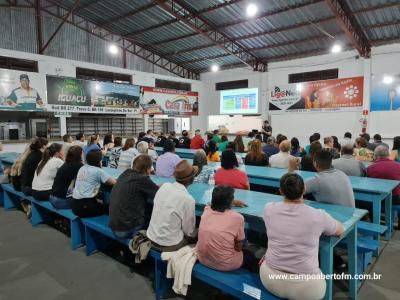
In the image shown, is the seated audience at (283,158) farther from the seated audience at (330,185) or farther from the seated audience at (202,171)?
the seated audience at (330,185)

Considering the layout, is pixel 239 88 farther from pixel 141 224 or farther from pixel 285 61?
pixel 141 224

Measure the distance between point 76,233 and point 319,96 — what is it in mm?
10408

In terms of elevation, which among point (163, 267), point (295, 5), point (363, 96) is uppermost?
point (295, 5)

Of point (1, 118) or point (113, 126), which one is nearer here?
point (1, 118)

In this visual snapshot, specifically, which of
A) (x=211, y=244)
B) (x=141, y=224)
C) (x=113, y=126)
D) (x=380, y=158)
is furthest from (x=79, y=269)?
(x=113, y=126)

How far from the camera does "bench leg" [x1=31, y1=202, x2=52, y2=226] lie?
4.16m

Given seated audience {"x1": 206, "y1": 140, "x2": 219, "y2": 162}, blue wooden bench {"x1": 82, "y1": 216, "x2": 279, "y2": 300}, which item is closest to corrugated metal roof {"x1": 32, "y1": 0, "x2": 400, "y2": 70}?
seated audience {"x1": 206, "y1": 140, "x2": 219, "y2": 162}

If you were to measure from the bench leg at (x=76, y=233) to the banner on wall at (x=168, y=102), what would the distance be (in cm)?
966

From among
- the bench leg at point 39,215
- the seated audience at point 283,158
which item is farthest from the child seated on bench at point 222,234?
the bench leg at point 39,215

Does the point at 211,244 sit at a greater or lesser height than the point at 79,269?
greater

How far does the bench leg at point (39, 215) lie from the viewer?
4156 mm

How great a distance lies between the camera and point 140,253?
2410mm

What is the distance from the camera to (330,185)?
2463 millimetres

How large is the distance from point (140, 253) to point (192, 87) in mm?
13274
